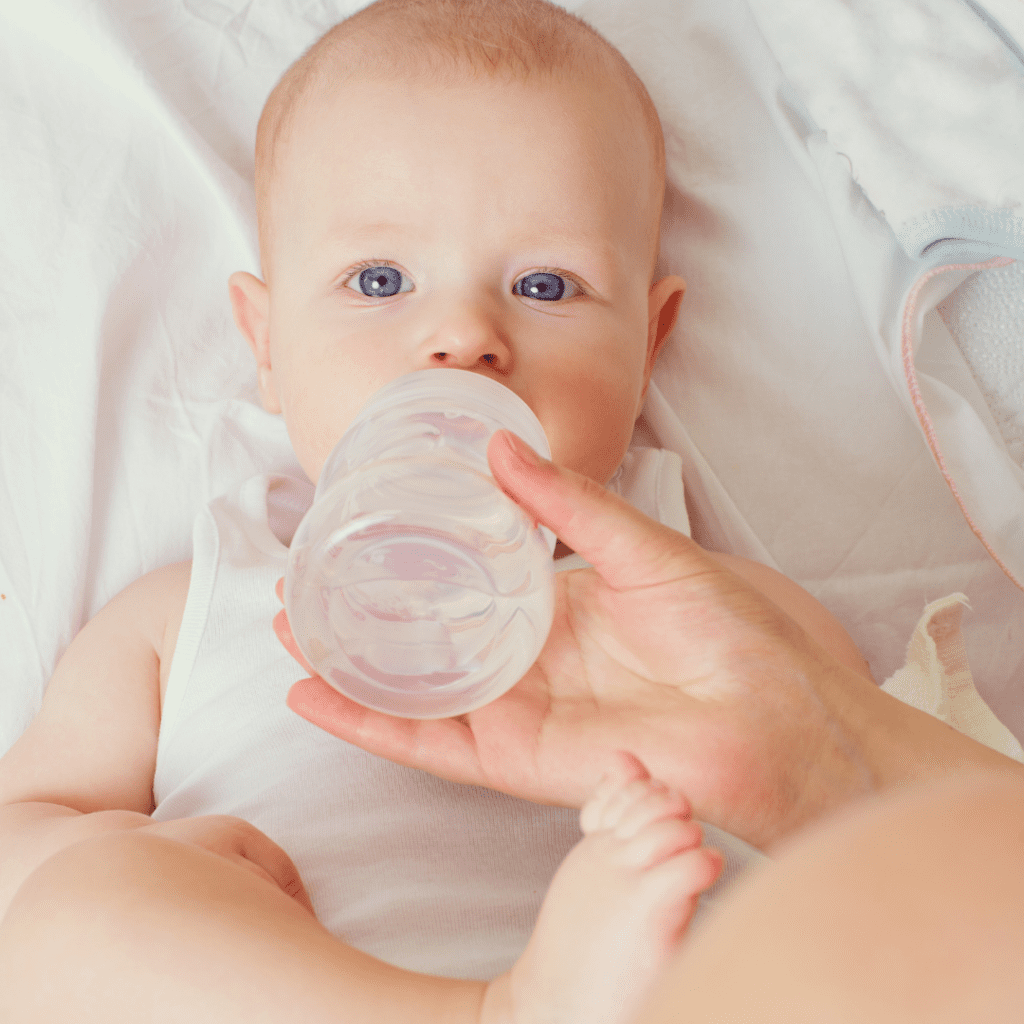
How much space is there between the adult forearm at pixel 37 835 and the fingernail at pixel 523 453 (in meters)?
0.54

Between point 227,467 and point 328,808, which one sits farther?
point 227,467

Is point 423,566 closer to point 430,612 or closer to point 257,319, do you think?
point 430,612

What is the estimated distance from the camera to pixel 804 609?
4.12 feet

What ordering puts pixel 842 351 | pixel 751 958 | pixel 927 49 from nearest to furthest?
1. pixel 751 958
2. pixel 927 49
3. pixel 842 351

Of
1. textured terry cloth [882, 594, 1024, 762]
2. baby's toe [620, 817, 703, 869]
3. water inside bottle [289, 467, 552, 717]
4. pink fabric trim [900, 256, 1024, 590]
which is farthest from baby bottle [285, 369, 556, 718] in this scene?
pink fabric trim [900, 256, 1024, 590]

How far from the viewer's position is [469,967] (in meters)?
0.87

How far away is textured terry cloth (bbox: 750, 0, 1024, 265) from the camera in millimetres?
1316

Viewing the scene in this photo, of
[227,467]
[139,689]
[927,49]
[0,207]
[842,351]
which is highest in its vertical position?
[927,49]

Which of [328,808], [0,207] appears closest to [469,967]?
[328,808]

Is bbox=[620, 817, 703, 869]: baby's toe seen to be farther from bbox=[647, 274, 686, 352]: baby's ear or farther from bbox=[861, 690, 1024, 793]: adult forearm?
bbox=[647, 274, 686, 352]: baby's ear

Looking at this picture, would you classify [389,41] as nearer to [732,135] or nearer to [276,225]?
[276,225]

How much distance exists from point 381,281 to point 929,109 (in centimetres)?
80

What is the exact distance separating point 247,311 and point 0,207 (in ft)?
1.23

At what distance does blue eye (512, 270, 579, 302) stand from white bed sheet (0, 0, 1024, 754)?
0.36 m
